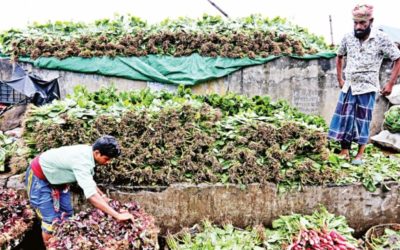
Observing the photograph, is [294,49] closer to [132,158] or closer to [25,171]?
[132,158]

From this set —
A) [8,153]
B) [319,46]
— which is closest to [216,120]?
[8,153]

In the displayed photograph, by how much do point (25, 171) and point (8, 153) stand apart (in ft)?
1.99

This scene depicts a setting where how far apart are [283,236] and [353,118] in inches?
73.6

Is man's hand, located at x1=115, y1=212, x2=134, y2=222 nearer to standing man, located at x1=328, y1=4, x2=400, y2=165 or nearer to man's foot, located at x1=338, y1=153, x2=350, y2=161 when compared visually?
man's foot, located at x1=338, y1=153, x2=350, y2=161

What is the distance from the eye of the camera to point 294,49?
8.17m

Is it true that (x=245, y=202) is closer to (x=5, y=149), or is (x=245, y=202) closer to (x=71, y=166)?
(x=71, y=166)

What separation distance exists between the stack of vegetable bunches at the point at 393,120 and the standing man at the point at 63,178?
17.1ft

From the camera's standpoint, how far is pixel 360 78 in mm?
4449

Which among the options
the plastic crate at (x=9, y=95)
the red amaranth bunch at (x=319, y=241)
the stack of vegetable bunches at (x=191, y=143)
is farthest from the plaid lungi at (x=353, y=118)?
the plastic crate at (x=9, y=95)

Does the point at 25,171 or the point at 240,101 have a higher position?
the point at 240,101

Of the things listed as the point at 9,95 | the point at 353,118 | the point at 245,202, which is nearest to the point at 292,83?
the point at 353,118

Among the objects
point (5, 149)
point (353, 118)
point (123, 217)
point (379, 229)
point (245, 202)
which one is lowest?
point (379, 229)

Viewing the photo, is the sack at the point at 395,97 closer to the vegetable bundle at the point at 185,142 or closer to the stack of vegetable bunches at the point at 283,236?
the vegetable bundle at the point at 185,142

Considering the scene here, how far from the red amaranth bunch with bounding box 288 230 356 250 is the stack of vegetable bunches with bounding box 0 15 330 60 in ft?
17.4
